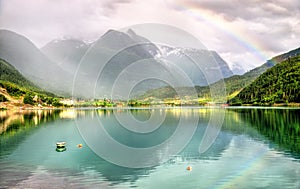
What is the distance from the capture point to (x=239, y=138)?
50.9m

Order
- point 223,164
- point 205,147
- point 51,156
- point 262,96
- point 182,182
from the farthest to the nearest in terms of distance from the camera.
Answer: point 262,96 → point 205,147 → point 51,156 → point 223,164 → point 182,182

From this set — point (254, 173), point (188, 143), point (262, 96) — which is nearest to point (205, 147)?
point (188, 143)

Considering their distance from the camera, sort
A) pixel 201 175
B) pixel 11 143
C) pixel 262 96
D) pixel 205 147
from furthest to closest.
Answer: pixel 262 96 → pixel 11 143 → pixel 205 147 → pixel 201 175

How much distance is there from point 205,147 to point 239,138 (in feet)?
31.7

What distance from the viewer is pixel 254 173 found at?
28547mm

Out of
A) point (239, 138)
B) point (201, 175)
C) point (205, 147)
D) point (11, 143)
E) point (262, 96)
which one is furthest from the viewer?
point (262, 96)

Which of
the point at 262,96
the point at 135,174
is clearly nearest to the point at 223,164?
the point at 135,174

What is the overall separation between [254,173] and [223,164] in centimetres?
427

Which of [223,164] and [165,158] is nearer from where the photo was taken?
[223,164]

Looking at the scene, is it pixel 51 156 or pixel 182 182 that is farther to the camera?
pixel 51 156

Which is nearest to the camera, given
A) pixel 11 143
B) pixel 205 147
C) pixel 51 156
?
pixel 51 156

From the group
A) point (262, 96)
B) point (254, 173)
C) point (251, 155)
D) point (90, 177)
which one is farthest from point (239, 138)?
point (262, 96)

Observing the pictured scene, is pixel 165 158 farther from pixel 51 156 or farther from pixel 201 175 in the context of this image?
pixel 51 156

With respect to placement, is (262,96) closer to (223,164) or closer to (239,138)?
(239,138)
